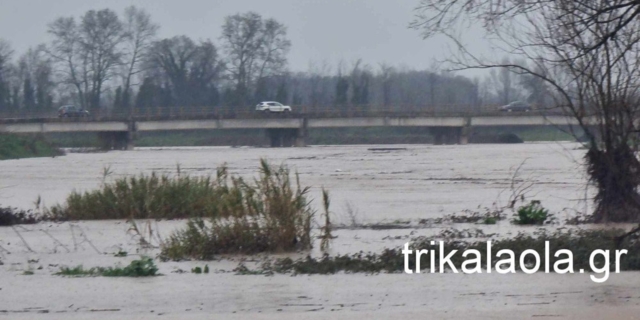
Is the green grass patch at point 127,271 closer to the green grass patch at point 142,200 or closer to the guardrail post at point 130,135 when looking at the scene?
the green grass patch at point 142,200

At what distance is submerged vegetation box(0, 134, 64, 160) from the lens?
3317 inches

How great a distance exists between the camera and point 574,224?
20688 mm

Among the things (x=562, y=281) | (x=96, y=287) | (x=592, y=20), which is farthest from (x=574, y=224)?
(x=96, y=287)

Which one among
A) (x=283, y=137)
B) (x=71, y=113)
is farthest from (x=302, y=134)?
(x=71, y=113)

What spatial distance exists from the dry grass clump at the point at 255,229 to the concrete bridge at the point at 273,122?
80.2 meters

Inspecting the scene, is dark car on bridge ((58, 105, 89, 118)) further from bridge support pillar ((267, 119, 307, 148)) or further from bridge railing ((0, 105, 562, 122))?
bridge support pillar ((267, 119, 307, 148))

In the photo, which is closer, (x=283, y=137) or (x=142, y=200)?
(x=142, y=200)

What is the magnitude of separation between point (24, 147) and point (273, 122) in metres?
24.1

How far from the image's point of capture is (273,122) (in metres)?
98.2

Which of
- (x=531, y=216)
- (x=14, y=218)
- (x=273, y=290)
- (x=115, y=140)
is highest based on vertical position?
(x=115, y=140)

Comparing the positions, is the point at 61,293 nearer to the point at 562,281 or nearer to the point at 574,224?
the point at 562,281

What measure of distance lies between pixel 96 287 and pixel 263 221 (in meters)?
4.32

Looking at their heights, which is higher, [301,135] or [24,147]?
[301,135]

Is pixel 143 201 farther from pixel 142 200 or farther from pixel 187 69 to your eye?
pixel 187 69
